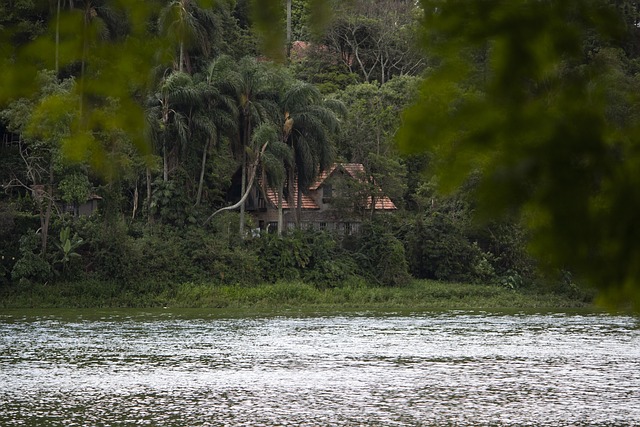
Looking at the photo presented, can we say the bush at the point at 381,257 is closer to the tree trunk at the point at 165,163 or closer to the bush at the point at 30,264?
the tree trunk at the point at 165,163

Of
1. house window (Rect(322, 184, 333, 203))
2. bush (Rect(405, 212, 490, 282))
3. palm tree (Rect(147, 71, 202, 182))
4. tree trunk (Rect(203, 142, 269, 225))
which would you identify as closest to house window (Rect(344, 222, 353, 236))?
house window (Rect(322, 184, 333, 203))

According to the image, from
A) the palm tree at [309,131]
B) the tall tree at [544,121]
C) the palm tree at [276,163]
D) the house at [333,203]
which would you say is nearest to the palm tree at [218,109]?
the palm tree at [276,163]

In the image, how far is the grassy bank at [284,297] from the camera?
26.7m

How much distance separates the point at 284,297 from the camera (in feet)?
96.6

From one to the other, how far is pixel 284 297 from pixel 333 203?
4913mm

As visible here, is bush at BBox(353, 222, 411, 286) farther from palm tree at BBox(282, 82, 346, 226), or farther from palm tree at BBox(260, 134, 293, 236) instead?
palm tree at BBox(260, 134, 293, 236)

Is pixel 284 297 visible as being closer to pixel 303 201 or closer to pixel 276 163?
pixel 276 163

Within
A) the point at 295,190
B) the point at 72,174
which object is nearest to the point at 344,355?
the point at 72,174

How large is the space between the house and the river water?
7567mm

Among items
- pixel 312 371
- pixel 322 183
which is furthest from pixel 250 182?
pixel 312 371

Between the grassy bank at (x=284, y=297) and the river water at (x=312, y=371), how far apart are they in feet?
4.08

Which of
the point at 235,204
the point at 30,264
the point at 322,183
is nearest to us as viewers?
the point at 30,264

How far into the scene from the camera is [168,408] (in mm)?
14234

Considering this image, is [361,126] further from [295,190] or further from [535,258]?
[535,258]
